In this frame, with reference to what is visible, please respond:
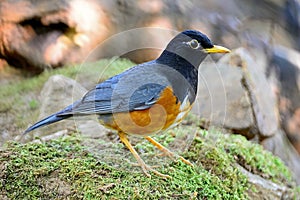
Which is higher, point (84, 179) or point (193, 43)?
point (193, 43)

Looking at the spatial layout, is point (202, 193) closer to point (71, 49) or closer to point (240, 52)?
point (240, 52)

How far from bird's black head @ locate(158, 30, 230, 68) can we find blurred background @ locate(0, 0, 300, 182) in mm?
1713

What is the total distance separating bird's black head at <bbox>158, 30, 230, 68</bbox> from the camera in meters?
2.83

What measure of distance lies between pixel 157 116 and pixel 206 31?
4.37m

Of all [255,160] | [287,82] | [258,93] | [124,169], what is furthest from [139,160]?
[287,82]

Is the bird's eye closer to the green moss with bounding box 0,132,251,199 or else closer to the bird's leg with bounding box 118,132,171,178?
the bird's leg with bounding box 118,132,171,178

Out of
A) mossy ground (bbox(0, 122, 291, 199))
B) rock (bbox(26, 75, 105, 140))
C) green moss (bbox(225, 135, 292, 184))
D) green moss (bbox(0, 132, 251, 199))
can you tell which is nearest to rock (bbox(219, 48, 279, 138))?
green moss (bbox(225, 135, 292, 184))

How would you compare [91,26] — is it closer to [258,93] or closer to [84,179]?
[258,93]

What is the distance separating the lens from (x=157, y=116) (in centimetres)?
282

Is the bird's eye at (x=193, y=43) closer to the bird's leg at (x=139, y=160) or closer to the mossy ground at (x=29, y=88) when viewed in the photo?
the bird's leg at (x=139, y=160)

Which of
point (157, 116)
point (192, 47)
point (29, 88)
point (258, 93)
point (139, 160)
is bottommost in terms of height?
point (29, 88)

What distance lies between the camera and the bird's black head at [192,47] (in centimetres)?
283

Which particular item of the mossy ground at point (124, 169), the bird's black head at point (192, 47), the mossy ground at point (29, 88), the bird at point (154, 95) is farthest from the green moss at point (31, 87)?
the bird's black head at point (192, 47)

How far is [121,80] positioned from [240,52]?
2.78 meters
